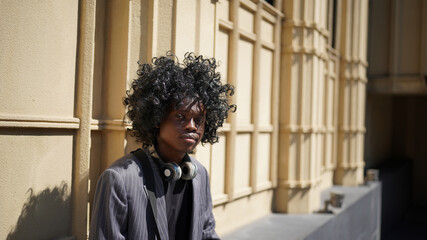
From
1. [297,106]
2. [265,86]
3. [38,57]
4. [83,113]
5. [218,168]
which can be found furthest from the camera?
[297,106]

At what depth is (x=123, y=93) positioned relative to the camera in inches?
142

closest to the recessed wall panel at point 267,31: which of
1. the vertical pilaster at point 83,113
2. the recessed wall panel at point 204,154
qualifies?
the recessed wall panel at point 204,154

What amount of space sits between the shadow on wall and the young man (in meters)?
0.71

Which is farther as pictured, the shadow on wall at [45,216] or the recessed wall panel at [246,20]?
the recessed wall panel at [246,20]

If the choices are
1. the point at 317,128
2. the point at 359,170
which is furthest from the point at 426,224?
the point at 317,128

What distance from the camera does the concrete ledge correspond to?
5973 millimetres

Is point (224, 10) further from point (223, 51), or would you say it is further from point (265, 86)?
point (265, 86)

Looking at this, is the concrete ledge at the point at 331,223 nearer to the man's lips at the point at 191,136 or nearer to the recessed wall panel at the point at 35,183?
the recessed wall panel at the point at 35,183

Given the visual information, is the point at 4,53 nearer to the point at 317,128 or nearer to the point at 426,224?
the point at 317,128

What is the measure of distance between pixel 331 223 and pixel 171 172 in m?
4.92

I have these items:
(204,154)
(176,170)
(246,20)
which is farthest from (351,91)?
(176,170)

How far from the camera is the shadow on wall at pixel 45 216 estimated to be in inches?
116

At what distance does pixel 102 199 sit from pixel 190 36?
2255 mm

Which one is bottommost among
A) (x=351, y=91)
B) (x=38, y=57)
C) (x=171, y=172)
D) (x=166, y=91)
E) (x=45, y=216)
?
(x=45, y=216)
